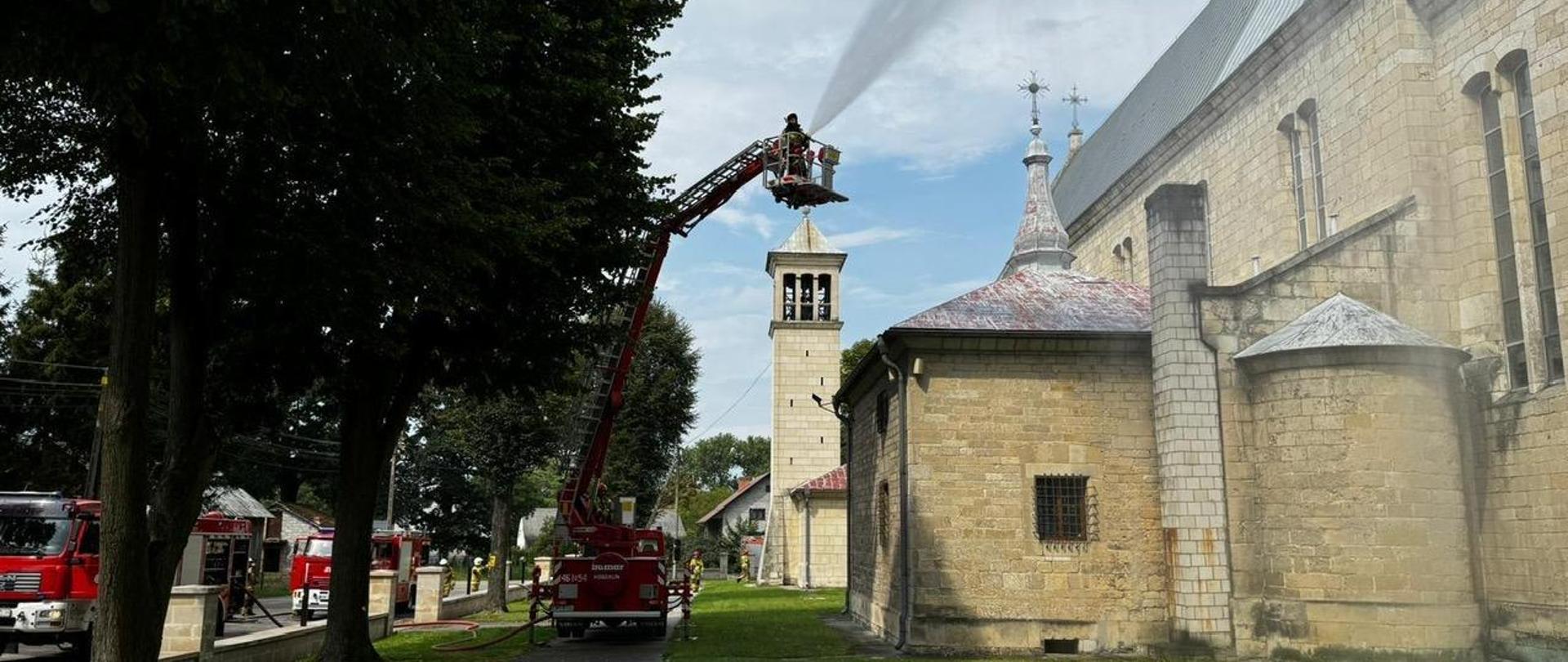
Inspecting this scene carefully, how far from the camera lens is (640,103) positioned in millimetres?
17047

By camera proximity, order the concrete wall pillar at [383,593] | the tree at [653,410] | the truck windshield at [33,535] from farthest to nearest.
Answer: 1. the tree at [653,410]
2. the concrete wall pillar at [383,593]
3. the truck windshield at [33,535]

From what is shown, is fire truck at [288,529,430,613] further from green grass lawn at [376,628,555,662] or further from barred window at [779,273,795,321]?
barred window at [779,273,795,321]

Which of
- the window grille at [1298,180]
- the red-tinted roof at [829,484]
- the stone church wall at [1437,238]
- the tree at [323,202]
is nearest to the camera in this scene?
the tree at [323,202]

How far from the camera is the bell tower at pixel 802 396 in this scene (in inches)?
1658

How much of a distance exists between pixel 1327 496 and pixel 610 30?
12267 mm

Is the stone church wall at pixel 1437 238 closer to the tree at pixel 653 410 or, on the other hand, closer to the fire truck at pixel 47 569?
the fire truck at pixel 47 569

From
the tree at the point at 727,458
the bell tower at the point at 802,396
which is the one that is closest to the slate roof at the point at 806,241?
the bell tower at the point at 802,396

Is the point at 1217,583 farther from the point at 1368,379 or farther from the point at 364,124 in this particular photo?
the point at 364,124

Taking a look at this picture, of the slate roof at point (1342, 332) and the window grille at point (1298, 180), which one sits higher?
the window grille at point (1298, 180)

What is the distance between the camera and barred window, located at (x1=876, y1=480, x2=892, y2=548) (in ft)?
65.8

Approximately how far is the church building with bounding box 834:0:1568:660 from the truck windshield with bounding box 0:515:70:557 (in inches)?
512

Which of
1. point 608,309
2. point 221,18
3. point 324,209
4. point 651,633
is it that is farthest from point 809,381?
point 221,18

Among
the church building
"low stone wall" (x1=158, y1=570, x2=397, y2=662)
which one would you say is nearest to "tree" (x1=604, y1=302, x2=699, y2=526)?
the church building

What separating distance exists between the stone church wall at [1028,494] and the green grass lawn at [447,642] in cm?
705
